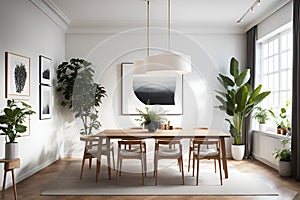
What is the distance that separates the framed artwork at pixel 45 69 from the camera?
621 cm

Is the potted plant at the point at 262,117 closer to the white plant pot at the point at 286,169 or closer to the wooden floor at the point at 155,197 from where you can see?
the wooden floor at the point at 155,197

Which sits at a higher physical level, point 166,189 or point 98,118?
point 98,118

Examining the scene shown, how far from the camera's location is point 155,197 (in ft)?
14.1

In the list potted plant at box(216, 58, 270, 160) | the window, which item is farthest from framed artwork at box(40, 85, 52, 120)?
the window

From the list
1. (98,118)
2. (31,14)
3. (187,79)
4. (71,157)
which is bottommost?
(71,157)

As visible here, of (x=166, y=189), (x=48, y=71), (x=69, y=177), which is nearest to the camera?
(x=166, y=189)

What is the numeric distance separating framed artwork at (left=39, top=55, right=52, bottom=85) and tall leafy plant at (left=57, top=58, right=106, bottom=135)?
0.43 meters

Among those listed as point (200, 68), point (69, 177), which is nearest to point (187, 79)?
point (200, 68)

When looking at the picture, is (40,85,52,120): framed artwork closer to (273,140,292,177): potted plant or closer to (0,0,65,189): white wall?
(0,0,65,189): white wall

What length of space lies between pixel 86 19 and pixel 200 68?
9.28 feet

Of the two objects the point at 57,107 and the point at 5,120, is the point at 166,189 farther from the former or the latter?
the point at 57,107

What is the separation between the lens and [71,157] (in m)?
7.77

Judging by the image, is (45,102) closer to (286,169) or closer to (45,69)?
(45,69)

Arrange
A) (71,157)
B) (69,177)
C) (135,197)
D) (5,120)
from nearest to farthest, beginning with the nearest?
(5,120), (135,197), (69,177), (71,157)
